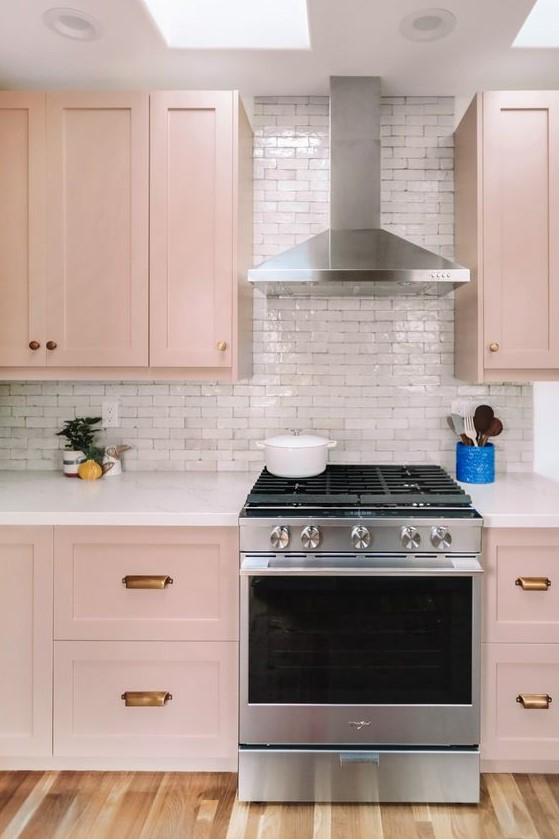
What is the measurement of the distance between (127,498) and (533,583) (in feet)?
4.73

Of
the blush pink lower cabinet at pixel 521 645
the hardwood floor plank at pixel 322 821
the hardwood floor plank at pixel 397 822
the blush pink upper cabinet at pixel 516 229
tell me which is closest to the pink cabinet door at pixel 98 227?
the blush pink upper cabinet at pixel 516 229

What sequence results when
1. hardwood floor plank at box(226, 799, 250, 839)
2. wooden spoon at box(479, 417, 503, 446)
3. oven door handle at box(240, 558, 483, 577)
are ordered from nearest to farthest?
hardwood floor plank at box(226, 799, 250, 839) → oven door handle at box(240, 558, 483, 577) → wooden spoon at box(479, 417, 503, 446)

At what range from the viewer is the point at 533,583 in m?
2.21

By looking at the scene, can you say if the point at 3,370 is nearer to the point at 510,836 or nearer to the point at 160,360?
the point at 160,360

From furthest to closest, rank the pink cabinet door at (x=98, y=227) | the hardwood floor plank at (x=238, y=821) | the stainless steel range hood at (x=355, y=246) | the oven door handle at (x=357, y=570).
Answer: the pink cabinet door at (x=98, y=227)
the stainless steel range hood at (x=355, y=246)
the oven door handle at (x=357, y=570)
the hardwood floor plank at (x=238, y=821)

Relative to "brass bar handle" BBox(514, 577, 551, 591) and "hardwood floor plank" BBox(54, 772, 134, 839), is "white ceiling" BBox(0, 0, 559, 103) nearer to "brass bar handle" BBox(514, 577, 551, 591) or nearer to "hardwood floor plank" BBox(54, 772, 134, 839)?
"brass bar handle" BBox(514, 577, 551, 591)

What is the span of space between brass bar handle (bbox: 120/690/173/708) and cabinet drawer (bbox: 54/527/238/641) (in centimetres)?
19

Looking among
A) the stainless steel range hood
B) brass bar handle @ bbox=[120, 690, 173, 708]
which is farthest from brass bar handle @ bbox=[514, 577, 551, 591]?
brass bar handle @ bbox=[120, 690, 173, 708]

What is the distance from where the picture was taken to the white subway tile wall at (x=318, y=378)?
2.90m

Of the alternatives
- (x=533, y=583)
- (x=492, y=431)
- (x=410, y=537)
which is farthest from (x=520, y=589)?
(x=492, y=431)

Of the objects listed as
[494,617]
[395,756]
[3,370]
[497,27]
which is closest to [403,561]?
[494,617]

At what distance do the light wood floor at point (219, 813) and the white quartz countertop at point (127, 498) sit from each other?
35.3 inches

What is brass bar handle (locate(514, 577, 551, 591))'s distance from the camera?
2201 mm

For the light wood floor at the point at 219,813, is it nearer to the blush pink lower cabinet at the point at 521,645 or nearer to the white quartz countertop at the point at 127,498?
the blush pink lower cabinet at the point at 521,645
